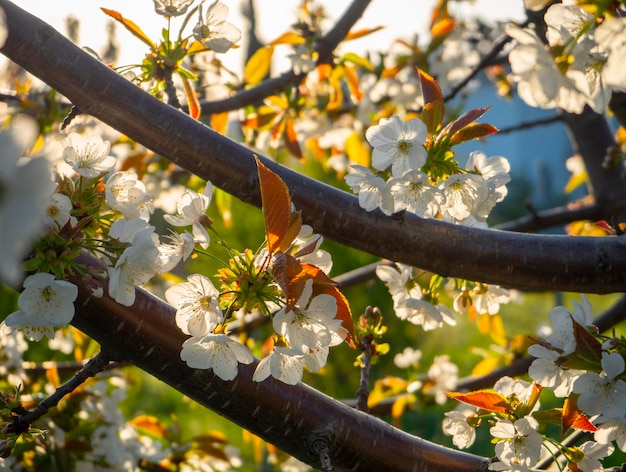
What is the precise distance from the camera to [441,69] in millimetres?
2057

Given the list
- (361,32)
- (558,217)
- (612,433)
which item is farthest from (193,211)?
(558,217)

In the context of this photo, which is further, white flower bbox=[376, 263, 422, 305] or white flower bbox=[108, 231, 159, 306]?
white flower bbox=[376, 263, 422, 305]

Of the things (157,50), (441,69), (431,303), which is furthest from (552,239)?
(441,69)

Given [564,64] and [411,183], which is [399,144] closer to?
[411,183]

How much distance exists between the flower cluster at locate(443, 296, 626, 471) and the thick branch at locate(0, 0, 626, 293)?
86 mm

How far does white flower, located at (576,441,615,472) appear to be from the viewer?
0.74 m

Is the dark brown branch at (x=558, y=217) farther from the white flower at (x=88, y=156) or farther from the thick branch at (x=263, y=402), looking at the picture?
the white flower at (x=88, y=156)

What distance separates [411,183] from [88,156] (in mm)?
386

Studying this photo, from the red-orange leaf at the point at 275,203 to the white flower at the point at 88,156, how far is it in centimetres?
23

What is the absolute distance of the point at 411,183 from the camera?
0.73m

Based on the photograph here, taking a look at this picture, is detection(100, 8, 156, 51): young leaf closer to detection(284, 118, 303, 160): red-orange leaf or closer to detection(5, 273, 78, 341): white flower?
detection(5, 273, 78, 341): white flower

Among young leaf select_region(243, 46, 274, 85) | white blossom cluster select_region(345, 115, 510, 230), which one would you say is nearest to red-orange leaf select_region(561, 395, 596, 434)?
white blossom cluster select_region(345, 115, 510, 230)

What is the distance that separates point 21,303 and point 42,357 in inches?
87.8

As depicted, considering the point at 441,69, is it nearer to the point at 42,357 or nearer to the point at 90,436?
the point at 90,436
